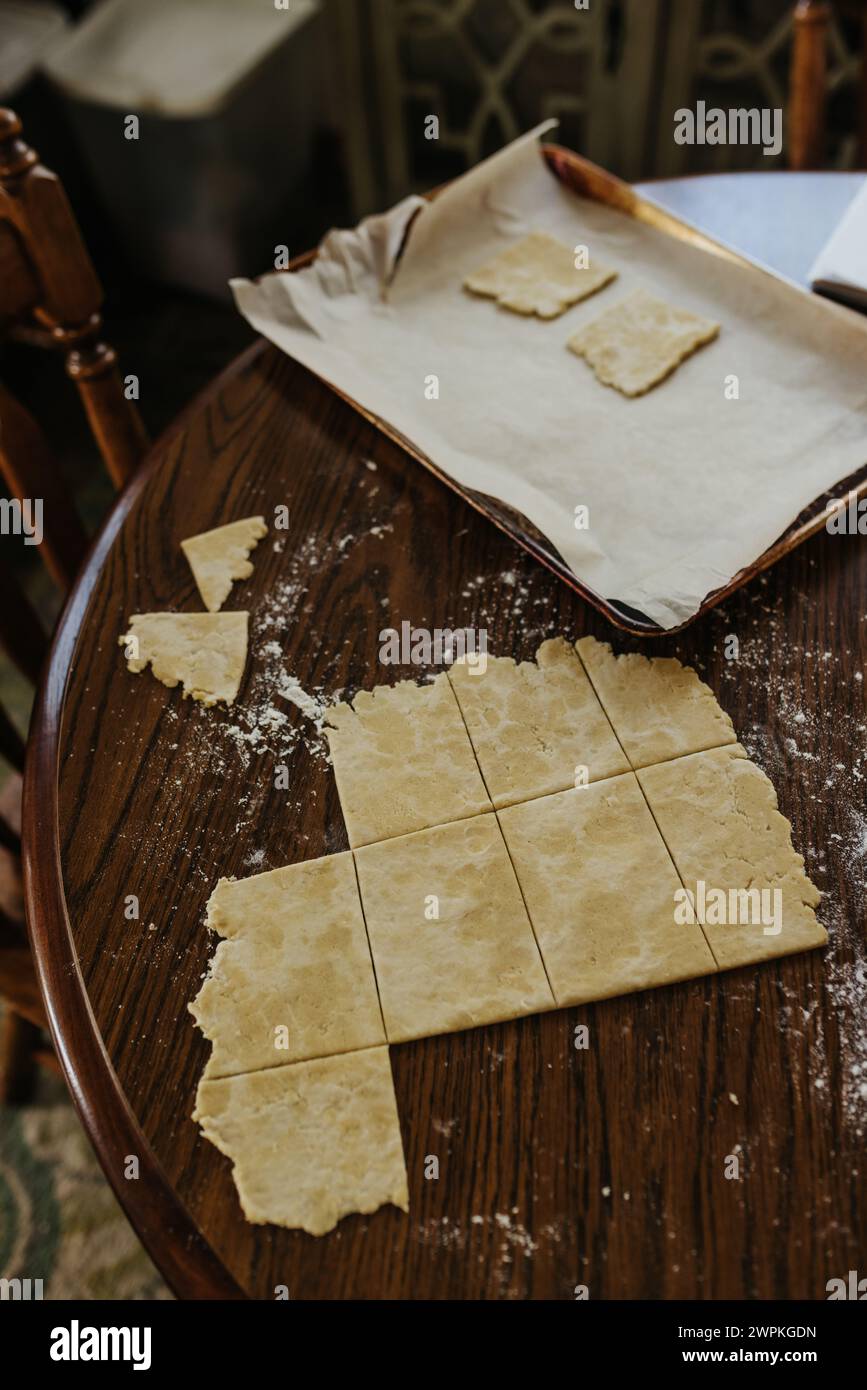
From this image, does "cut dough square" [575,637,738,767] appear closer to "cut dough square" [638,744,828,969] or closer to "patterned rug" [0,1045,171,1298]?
"cut dough square" [638,744,828,969]

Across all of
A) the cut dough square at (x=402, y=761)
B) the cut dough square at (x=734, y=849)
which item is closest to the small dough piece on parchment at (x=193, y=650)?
the cut dough square at (x=402, y=761)

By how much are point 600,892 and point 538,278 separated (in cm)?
101

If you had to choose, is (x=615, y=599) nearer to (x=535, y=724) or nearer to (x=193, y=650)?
(x=535, y=724)

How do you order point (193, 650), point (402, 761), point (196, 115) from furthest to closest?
point (196, 115) → point (193, 650) → point (402, 761)

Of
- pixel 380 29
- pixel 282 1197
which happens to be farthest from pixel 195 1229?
pixel 380 29

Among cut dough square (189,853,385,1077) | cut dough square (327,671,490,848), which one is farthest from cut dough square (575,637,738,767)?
cut dough square (189,853,385,1077)

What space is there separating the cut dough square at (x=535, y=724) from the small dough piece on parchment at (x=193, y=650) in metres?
0.26

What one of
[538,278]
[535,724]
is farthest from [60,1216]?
[538,278]

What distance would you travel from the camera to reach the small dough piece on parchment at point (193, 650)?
1.23m

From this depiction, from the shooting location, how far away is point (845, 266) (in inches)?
60.6

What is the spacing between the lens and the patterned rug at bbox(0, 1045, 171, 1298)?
5.88 ft

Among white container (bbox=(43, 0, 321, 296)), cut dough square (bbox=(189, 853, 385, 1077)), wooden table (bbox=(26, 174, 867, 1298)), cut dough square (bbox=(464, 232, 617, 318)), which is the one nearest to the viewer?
wooden table (bbox=(26, 174, 867, 1298))

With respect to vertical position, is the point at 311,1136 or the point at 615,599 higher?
the point at 615,599

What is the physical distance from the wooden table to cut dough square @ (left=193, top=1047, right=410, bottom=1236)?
0.05 ft
